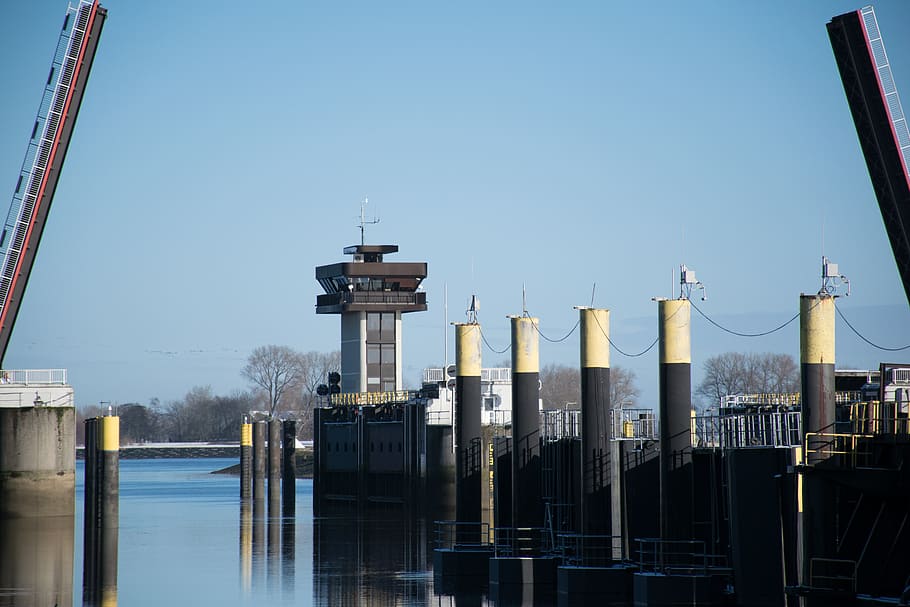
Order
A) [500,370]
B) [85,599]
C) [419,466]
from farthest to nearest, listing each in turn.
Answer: [500,370]
[419,466]
[85,599]

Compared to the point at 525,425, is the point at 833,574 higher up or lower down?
lower down

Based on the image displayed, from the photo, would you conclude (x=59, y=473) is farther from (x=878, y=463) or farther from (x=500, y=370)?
(x=878, y=463)

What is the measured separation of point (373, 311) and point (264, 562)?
29.0m

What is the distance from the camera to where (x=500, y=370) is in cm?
5903

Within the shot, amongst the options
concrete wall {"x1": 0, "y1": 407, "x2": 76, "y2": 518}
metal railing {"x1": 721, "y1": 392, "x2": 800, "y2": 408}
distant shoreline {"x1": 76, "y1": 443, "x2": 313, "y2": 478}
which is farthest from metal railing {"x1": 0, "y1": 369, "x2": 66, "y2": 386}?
distant shoreline {"x1": 76, "y1": 443, "x2": 313, "y2": 478}

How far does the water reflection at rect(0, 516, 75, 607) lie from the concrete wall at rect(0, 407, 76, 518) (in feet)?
1.42

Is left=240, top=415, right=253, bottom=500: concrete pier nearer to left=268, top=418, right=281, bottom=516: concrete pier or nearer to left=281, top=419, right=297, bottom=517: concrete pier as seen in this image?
left=268, top=418, right=281, bottom=516: concrete pier

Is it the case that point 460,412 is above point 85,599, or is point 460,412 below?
above

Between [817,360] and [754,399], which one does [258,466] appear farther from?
[817,360]

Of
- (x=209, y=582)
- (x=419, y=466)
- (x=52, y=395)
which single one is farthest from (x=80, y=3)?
(x=419, y=466)

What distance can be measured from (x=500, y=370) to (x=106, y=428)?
2059 centimetres

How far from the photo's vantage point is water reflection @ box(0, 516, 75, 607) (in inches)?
1168

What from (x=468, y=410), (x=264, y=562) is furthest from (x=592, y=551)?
(x=264, y=562)

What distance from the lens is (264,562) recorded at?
3759 cm
